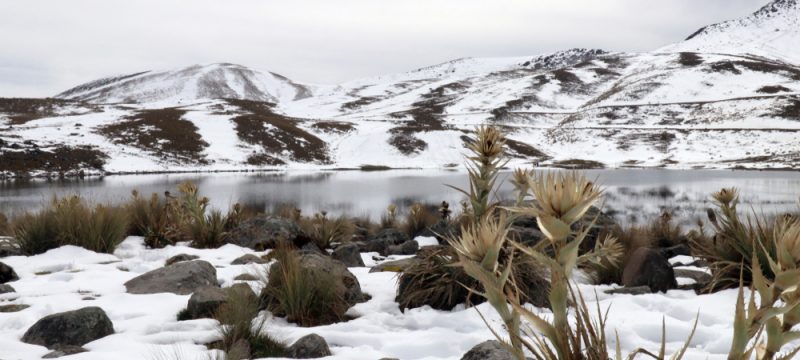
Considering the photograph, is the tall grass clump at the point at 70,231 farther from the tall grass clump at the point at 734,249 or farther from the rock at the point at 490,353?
the tall grass clump at the point at 734,249

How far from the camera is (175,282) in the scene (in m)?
5.64

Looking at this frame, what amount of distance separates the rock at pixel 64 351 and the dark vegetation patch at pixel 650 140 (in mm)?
67901

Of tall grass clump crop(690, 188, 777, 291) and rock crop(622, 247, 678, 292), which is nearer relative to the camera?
tall grass clump crop(690, 188, 777, 291)

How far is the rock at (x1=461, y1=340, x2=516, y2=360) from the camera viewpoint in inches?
122

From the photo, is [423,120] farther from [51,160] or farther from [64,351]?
[64,351]

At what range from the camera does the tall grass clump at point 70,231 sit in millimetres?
7695

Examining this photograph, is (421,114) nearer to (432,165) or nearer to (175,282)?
(432,165)

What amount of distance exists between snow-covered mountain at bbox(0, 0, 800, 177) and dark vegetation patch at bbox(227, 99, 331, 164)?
208 millimetres

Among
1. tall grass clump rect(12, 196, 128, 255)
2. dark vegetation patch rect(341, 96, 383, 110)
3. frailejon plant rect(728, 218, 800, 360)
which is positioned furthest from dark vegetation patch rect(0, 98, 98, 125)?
frailejon plant rect(728, 218, 800, 360)

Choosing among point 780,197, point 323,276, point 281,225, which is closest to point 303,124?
point 780,197

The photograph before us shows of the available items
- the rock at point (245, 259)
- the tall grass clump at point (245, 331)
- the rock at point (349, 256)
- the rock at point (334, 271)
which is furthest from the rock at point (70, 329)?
the rock at point (349, 256)

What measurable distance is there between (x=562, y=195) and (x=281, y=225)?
876 centimetres

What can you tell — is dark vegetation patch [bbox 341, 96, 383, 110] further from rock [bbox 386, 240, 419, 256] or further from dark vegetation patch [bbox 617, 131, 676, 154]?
rock [bbox 386, 240, 419, 256]

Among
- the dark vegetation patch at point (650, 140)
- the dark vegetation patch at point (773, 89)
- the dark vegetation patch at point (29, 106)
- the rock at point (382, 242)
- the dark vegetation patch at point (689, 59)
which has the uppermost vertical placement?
the dark vegetation patch at point (689, 59)
